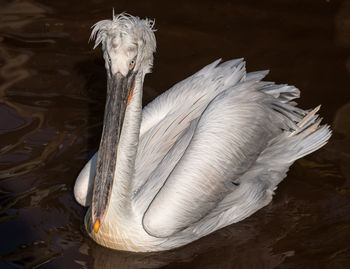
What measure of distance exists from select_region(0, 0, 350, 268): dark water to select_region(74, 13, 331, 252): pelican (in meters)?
0.20

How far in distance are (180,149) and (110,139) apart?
68cm

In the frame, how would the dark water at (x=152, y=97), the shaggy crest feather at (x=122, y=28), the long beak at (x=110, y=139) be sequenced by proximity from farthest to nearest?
the dark water at (x=152, y=97) → the long beak at (x=110, y=139) → the shaggy crest feather at (x=122, y=28)

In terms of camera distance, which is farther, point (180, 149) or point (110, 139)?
point (180, 149)

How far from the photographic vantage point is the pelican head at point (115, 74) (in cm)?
395

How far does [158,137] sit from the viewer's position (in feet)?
16.0

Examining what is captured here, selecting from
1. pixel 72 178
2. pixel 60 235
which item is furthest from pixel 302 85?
pixel 60 235

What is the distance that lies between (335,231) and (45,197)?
2067 mm

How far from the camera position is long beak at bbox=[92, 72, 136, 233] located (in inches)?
160

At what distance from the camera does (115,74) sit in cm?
401

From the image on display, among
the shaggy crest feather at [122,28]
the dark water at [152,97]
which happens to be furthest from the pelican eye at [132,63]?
the dark water at [152,97]

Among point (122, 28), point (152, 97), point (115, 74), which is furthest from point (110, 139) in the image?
point (152, 97)

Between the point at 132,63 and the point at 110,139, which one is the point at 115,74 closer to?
the point at 132,63

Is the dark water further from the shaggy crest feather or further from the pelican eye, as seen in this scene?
the shaggy crest feather

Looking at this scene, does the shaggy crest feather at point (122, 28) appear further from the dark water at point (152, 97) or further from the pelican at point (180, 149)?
the dark water at point (152, 97)
